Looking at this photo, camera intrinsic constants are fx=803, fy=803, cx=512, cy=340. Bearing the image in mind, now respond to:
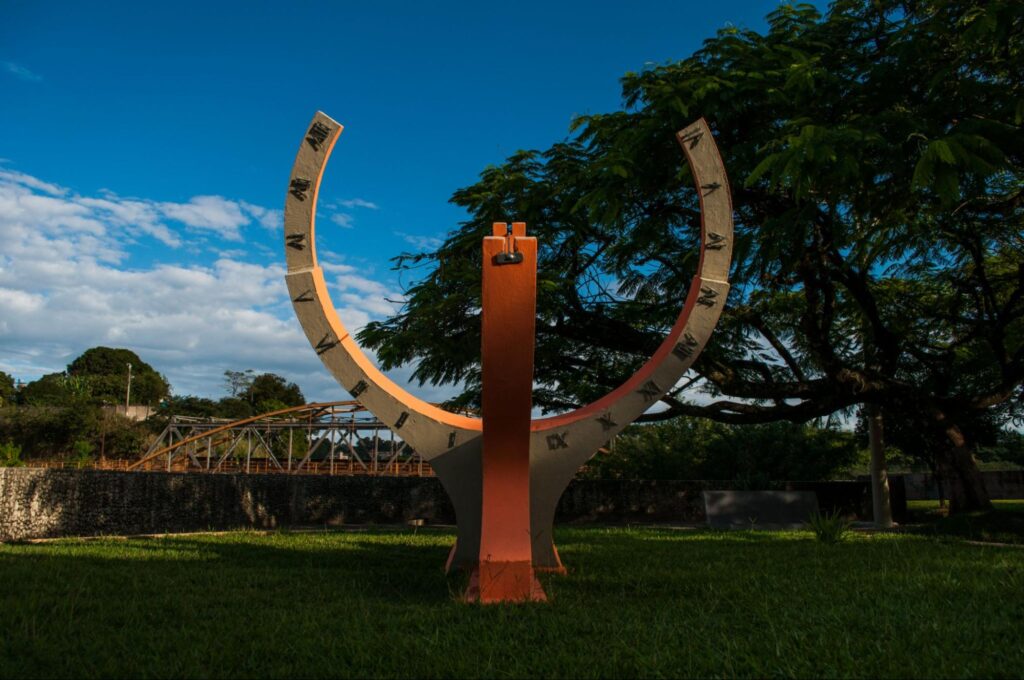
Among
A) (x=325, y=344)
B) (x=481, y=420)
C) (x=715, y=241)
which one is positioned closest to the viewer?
(x=481, y=420)

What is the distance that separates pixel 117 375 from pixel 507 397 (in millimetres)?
87877

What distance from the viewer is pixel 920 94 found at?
39.2ft

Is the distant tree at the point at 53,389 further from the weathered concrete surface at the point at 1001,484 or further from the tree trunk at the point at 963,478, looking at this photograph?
the tree trunk at the point at 963,478

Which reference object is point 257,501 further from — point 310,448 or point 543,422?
point 310,448

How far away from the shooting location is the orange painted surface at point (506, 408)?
6.66 meters

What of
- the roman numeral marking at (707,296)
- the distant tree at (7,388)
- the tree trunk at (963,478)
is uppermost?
the distant tree at (7,388)

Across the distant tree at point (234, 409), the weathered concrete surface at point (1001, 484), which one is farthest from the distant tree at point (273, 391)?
the weathered concrete surface at point (1001, 484)

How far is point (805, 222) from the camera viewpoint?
39.0ft

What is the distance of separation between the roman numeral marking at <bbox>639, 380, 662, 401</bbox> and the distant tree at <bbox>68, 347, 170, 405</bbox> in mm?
74702

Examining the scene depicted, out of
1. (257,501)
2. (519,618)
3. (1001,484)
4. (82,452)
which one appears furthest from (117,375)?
(519,618)

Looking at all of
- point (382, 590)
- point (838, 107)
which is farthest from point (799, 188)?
point (382, 590)

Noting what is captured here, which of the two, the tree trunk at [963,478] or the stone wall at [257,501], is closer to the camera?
the stone wall at [257,501]

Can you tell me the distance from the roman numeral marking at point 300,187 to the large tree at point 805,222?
A: 4.99 m

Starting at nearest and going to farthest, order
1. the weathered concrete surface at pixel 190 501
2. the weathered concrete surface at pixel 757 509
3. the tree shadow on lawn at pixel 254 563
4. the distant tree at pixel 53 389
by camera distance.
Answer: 1. the tree shadow on lawn at pixel 254 563
2. the weathered concrete surface at pixel 190 501
3. the weathered concrete surface at pixel 757 509
4. the distant tree at pixel 53 389
